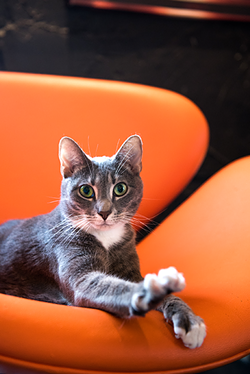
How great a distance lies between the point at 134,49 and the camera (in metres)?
1.74

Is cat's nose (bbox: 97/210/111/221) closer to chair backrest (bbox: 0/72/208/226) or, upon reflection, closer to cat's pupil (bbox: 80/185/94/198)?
cat's pupil (bbox: 80/185/94/198)

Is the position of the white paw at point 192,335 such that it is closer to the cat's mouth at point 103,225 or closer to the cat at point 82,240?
the cat at point 82,240

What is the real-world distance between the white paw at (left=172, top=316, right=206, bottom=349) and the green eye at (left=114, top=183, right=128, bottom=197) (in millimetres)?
350

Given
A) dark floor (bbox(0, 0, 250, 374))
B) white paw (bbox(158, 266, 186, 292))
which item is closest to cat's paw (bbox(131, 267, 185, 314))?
white paw (bbox(158, 266, 186, 292))

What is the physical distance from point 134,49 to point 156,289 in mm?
1587

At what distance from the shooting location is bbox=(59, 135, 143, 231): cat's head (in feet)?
2.47

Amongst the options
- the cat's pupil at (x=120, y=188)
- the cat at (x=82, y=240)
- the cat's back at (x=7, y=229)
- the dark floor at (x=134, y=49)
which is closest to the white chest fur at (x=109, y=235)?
the cat at (x=82, y=240)

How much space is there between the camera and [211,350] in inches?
22.8

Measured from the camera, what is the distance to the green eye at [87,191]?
2.52 ft

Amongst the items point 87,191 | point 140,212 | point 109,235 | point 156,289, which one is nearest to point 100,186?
point 87,191

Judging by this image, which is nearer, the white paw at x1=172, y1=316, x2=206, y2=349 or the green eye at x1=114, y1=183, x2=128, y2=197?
the white paw at x1=172, y1=316, x2=206, y2=349

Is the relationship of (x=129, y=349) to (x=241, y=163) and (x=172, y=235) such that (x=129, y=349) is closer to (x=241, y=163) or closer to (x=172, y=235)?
(x=172, y=235)

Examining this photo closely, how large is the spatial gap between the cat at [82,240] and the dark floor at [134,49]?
3.63 ft

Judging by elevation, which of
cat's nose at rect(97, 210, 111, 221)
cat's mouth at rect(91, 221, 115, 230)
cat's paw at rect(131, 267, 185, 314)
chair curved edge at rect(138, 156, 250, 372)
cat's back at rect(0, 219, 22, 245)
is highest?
cat's paw at rect(131, 267, 185, 314)
